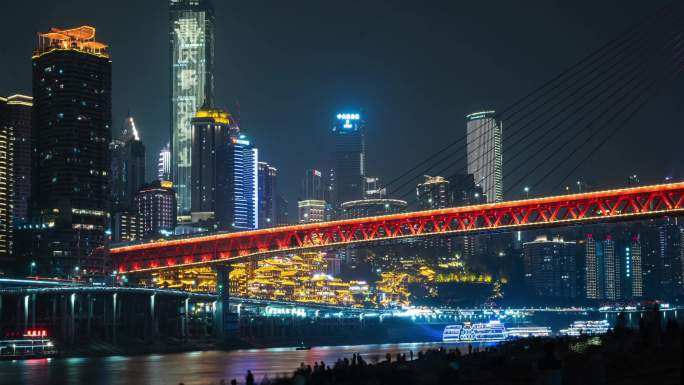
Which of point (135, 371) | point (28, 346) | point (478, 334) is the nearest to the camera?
point (135, 371)

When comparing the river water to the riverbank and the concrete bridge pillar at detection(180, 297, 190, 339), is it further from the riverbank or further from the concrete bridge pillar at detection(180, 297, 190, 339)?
the concrete bridge pillar at detection(180, 297, 190, 339)

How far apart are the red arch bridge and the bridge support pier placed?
4958 mm

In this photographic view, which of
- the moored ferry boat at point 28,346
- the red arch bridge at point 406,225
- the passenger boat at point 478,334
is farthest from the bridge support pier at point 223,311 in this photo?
the passenger boat at point 478,334

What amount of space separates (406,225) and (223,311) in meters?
31.6

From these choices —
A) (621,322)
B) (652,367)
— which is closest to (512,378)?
(652,367)

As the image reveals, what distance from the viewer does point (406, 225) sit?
121 metres

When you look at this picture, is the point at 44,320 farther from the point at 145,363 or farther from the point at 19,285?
the point at 145,363

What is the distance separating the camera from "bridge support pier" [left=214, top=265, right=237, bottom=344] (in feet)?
446

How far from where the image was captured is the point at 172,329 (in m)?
156

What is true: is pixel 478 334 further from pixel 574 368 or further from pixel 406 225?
pixel 574 368

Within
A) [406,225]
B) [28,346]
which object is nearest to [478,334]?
[406,225]

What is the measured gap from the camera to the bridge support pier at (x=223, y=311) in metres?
136

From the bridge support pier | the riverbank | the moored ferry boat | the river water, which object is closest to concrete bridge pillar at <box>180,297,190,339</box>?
the bridge support pier

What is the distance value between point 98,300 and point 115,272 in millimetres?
7008
